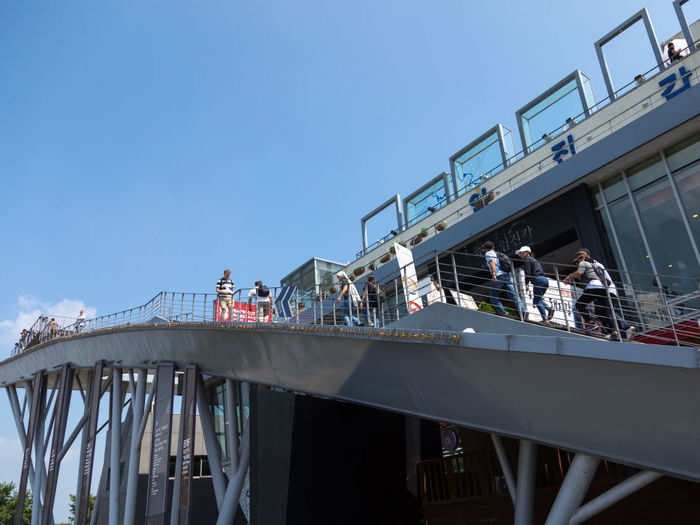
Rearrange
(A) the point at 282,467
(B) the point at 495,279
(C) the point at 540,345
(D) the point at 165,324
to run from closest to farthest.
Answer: (C) the point at 540,345, (B) the point at 495,279, (A) the point at 282,467, (D) the point at 165,324

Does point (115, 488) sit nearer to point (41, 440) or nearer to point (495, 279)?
point (41, 440)

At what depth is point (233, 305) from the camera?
1560 centimetres

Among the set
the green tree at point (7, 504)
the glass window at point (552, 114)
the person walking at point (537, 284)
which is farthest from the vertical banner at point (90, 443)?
the green tree at point (7, 504)

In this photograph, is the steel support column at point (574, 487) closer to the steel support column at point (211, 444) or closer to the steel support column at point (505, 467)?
the steel support column at point (505, 467)

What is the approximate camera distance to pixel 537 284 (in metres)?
9.48

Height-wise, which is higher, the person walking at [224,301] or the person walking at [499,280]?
the person walking at [224,301]

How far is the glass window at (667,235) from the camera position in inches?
480

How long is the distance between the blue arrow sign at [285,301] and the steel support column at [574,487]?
295 inches

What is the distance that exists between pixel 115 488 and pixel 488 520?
12485mm

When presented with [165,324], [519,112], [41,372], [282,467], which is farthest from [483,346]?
[41,372]

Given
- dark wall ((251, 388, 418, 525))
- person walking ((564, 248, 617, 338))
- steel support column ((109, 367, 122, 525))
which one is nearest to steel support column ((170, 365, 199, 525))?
steel support column ((109, 367, 122, 525))

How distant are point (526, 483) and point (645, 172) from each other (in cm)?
812

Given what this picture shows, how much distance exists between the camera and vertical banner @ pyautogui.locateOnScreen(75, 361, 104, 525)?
19438 millimetres

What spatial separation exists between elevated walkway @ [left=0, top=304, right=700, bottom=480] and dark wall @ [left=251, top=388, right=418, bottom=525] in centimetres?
95
